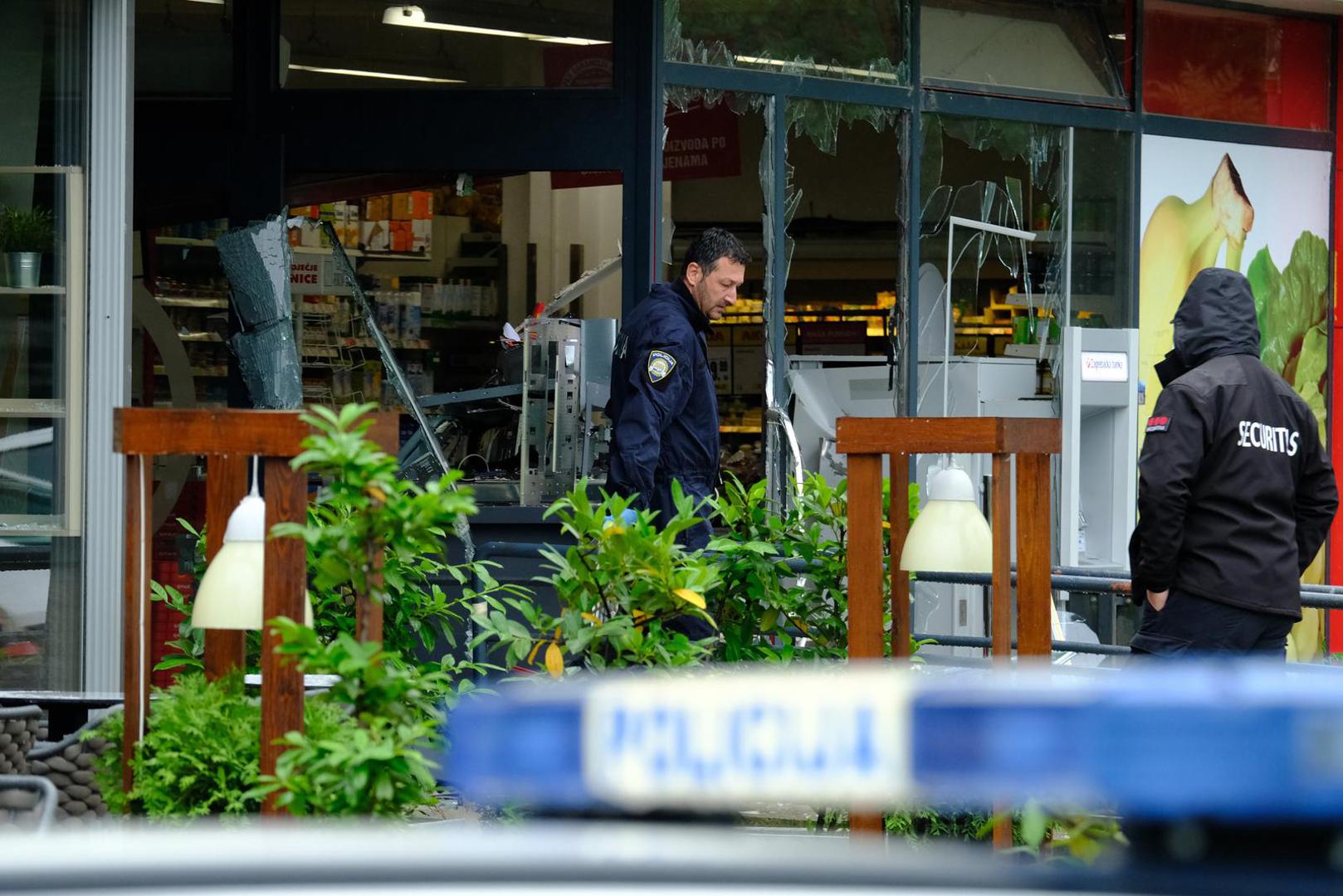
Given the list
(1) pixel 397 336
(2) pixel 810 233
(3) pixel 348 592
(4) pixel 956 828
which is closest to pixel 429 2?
(1) pixel 397 336

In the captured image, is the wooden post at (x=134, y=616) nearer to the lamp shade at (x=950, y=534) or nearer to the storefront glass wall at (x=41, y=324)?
the lamp shade at (x=950, y=534)

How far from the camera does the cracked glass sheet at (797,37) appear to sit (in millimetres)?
7441

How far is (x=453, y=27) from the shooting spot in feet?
24.5

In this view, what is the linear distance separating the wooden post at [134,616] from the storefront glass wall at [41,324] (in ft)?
7.92

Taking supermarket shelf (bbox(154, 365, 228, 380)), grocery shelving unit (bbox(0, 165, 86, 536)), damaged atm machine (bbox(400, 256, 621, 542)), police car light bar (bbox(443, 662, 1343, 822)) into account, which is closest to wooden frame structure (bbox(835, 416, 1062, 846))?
police car light bar (bbox(443, 662, 1343, 822))

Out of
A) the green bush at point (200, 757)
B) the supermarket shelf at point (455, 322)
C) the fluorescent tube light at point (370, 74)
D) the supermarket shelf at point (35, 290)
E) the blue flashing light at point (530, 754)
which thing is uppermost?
the fluorescent tube light at point (370, 74)

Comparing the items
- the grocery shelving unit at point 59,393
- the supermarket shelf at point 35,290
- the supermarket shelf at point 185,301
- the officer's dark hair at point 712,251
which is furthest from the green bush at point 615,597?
the supermarket shelf at point 185,301

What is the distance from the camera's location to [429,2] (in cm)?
754

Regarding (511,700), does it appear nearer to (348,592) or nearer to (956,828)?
(956,828)

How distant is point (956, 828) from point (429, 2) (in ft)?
17.0

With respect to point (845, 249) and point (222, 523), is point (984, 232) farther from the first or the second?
point (222, 523)

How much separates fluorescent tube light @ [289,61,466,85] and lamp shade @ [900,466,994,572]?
4.28 m

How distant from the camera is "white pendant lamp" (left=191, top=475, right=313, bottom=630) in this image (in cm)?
299

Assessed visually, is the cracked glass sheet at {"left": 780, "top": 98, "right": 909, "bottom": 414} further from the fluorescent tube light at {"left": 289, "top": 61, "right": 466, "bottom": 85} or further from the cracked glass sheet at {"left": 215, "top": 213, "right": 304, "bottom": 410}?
the cracked glass sheet at {"left": 215, "top": 213, "right": 304, "bottom": 410}
